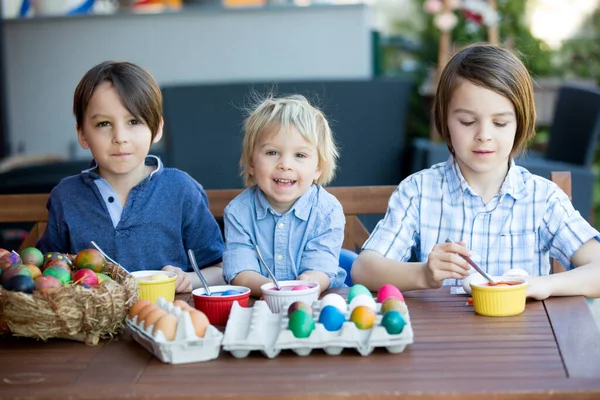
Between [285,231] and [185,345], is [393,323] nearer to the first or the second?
[185,345]

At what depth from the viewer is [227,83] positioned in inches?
181

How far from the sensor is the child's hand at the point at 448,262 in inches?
68.6

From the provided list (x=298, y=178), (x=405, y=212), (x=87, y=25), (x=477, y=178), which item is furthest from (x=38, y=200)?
(x=87, y=25)

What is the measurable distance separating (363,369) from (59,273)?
673mm

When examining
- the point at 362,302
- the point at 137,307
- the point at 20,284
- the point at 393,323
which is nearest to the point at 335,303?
the point at 362,302

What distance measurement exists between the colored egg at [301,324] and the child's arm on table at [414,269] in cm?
45

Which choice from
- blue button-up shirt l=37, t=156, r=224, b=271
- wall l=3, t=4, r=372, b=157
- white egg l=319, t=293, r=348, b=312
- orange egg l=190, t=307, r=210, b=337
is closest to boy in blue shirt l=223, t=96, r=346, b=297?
blue button-up shirt l=37, t=156, r=224, b=271

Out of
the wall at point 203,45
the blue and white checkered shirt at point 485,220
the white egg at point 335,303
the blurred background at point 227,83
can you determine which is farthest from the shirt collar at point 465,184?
the wall at point 203,45

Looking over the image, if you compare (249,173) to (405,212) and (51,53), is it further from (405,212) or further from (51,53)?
(51,53)

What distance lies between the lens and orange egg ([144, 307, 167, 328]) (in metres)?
1.45

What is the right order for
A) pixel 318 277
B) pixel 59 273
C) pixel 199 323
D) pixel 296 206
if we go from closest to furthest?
1. pixel 199 323
2. pixel 59 273
3. pixel 318 277
4. pixel 296 206

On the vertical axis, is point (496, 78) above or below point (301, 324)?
above

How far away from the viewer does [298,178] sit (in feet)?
6.77

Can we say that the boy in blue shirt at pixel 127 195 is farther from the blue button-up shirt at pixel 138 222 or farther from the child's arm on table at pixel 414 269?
the child's arm on table at pixel 414 269
